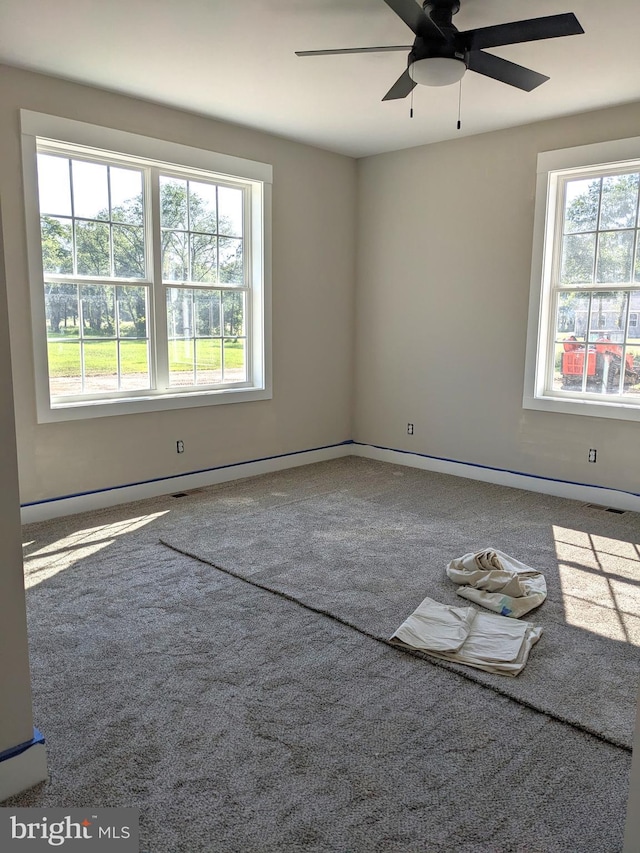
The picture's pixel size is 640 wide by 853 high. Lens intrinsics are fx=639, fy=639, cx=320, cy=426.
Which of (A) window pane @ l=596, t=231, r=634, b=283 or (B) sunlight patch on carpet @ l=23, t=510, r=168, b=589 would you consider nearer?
(B) sunlight patch on carpet @ l=23, t=510, r=168, b=589

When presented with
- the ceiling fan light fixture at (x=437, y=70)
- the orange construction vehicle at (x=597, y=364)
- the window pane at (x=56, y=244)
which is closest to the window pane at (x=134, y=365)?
the window pane at (x=56, y=244)

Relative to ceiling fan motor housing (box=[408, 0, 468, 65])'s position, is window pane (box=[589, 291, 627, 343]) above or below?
below

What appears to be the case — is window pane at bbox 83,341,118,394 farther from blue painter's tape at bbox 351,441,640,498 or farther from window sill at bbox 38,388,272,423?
blue painter's tape at bbox 351,441,640,498

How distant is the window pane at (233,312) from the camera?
535 cm

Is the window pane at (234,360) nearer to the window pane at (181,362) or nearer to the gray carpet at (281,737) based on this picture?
the window pane at (181,362)

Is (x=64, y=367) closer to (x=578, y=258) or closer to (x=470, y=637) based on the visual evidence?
(x=470, y=637)

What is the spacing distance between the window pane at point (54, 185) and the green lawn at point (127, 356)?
86 centimetres

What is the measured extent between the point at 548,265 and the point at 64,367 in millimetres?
3748

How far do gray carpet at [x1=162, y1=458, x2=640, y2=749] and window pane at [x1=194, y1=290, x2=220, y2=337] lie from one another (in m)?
1.31

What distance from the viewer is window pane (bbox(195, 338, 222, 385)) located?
5.24 m

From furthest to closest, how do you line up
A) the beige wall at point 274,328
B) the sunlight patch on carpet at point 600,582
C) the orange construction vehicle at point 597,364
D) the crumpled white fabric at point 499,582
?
the orange construction vehicle at point 597,364 → the beige wall at point 274,328 → the crumpled white fabric at point 499,582 → the sunlight patch on carpet at point 600,582

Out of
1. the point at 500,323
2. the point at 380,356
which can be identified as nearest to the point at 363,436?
the point at 380,356

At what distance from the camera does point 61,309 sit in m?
4.35

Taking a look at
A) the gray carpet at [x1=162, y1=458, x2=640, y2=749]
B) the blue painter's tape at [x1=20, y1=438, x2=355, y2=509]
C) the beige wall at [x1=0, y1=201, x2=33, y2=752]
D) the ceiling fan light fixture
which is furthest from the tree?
the beige wall at [x1=0, y1=201, x2=33, y2=752]
